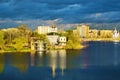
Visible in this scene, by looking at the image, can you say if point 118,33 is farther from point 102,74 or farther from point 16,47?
point 102,74

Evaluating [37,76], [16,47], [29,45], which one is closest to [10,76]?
[37,76]

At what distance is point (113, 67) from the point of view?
94.4 ft

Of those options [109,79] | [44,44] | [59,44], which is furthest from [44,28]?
[109,79]

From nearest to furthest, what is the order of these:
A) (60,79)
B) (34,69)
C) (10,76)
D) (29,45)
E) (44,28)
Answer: (60,79), (10,76), (34,69), (29,45), (44,28)

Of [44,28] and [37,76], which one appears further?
[44,28]

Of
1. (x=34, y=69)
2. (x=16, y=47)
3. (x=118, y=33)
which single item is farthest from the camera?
(x=118, y=33)

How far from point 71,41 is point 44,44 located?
645cm

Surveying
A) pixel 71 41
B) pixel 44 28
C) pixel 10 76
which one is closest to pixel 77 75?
pixel 10 76

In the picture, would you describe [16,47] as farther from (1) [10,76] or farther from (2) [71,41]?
(1) [10,76]

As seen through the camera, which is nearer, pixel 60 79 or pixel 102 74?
pixel 60 79

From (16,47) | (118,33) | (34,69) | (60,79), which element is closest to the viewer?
(60,79)

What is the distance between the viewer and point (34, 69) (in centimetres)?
2722

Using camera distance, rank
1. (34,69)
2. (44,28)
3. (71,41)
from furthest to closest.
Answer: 1. (44,28)
2. (71,41)
3. (34,69)

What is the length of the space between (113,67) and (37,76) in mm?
8182
